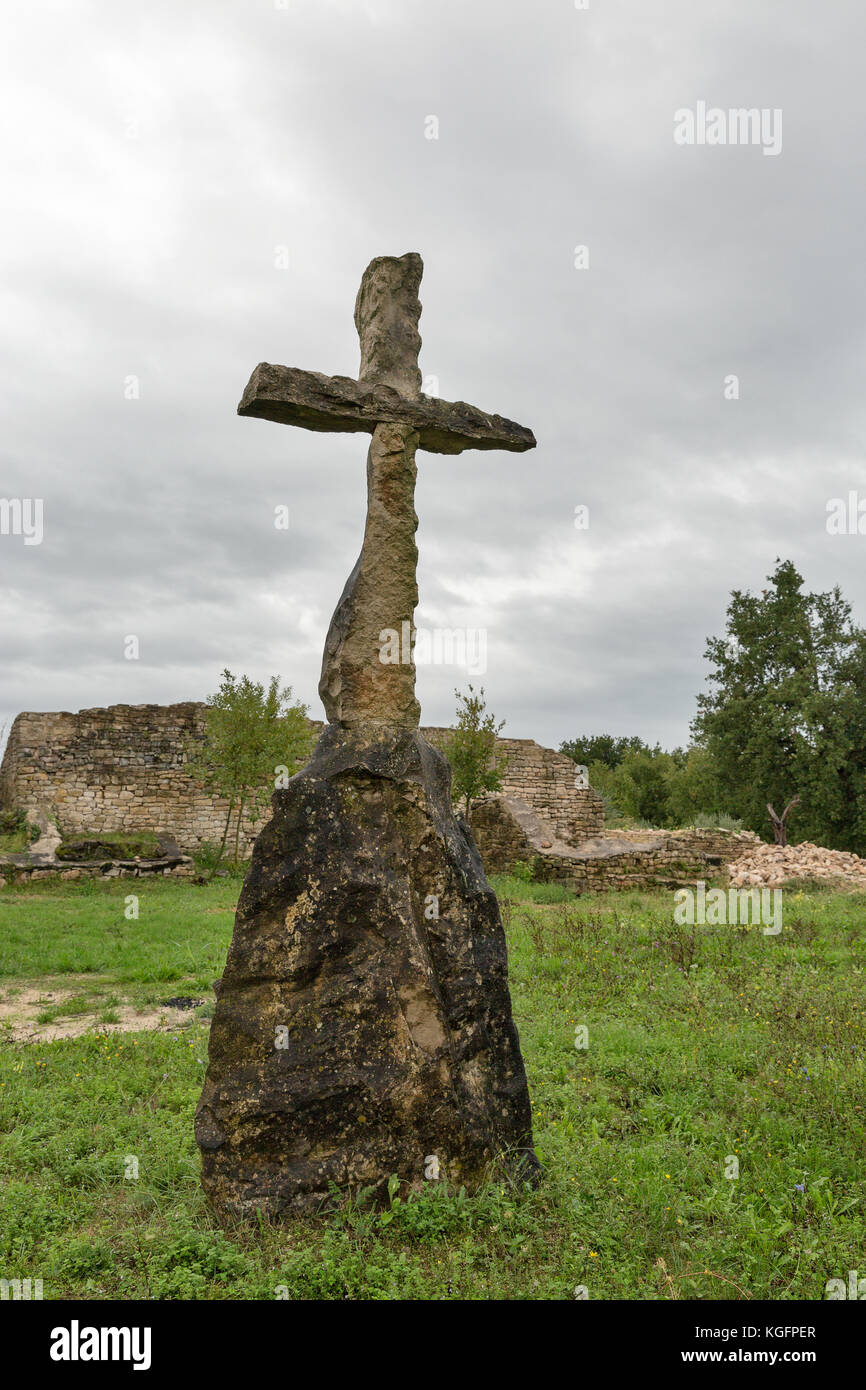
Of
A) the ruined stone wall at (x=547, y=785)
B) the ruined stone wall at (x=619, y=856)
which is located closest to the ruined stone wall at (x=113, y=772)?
the ruined stone wall at (x=547, y=785)

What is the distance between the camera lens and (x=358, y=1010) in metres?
3.64

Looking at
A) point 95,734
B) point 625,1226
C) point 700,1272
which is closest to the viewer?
point 700,1272

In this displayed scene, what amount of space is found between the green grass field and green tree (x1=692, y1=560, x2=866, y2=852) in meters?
17.5

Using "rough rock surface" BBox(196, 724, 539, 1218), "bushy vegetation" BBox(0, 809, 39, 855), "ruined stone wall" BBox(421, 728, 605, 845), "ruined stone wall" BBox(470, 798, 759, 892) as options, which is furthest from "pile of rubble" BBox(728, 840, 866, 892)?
"bushy vegetation" BBox(0, 809, 39, 855)

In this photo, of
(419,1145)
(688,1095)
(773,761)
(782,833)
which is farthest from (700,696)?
(419,1145)

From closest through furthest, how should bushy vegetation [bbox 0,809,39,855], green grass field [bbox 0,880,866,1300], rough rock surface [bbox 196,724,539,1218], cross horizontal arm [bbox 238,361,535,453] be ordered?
1. green grass field [bbox 0,880,866,1300]
2. rough rock surface [bbox 196,724,539,1218]
3. cross horizontal arm [bbox 238,361,535,453]
4. bushy vegetation [bbox 0,809,39,855]

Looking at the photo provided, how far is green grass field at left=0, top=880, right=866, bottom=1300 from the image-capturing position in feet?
10.3

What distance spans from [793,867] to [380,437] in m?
14.5

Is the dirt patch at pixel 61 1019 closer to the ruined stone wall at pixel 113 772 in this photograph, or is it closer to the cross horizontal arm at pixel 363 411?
the cross horizontal arm at pixel 363 411

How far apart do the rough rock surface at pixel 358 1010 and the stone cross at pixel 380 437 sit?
299 millimetres

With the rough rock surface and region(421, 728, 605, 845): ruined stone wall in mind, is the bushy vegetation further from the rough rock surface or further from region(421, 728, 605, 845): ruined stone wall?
the rough rock surface

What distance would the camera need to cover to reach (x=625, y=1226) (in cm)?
350
